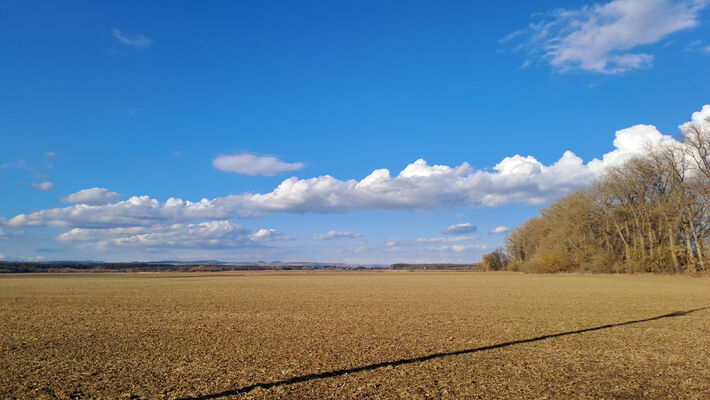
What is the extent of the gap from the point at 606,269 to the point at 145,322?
69.4 m

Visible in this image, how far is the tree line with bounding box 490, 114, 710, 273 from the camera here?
53.9 meters

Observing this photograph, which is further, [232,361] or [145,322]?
[145,322]

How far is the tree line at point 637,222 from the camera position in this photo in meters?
53.9

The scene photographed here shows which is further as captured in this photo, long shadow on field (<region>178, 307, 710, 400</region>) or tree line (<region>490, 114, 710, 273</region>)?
tree line (<region>490, 114, 710, 273</region>)

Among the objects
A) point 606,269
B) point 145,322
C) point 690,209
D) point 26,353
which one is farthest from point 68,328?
point 606,269

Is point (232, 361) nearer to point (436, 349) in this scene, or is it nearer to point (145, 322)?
point (436, 349)

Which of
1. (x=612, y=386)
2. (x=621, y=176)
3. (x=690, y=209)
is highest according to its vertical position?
(x=621, y=176)

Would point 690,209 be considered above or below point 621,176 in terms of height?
below

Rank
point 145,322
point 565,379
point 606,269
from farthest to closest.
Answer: point 606,269 < point 145,322 < point 565,379

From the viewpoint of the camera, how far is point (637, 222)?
6131 centimetres

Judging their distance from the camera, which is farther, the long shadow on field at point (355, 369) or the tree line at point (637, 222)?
A: the tree line at point (637, 222)

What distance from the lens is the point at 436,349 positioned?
12.8m

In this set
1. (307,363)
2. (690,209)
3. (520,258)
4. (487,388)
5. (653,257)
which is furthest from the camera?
(520,258)

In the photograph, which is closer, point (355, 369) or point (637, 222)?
point (355, 369)
